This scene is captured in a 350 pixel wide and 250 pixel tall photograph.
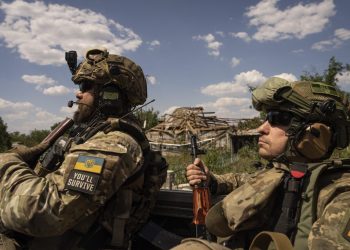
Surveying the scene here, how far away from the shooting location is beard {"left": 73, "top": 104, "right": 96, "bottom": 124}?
3.53 metres

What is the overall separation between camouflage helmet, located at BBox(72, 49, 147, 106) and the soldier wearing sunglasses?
1.20 metres

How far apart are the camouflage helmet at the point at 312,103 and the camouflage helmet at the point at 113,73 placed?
140 centimetres

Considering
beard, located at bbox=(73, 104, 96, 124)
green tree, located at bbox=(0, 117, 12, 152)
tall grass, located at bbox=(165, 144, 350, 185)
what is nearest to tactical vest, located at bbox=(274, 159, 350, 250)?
beard, located at bbox=(73, 104, 96, 124)

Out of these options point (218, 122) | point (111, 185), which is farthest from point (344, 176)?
point (218, 122)

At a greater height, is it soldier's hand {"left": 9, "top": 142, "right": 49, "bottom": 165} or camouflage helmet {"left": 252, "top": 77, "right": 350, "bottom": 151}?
camouflage helmet {"left": 252, "top": 77, "right": 350, "bottom": 151}

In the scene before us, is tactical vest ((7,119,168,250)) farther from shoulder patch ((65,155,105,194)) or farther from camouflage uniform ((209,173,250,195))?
camouflage uniform ((209,173,250,195))

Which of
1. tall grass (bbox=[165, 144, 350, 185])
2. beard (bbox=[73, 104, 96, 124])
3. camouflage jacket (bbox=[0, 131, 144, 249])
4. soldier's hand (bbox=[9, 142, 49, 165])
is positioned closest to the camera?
camouflage jacket (bbox=[0, 131, 144, 249])

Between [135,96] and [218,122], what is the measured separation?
82.2ft

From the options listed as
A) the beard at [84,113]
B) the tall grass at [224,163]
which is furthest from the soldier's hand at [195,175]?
the tall grass at [224,163]

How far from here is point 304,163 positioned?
2.44 meters

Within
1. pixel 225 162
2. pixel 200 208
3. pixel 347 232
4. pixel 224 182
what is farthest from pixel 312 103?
pixel 225 162

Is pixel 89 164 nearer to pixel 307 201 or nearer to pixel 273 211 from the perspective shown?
pixel 273 211

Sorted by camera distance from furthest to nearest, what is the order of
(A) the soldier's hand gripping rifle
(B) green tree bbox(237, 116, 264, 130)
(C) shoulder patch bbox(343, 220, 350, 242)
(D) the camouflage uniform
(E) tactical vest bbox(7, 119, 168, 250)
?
(B) green tree bbox(237, 116, 264, 130) < (D) the camouflage uniform < (E) tactical vest bbox(7, 119, 168, 250) < (A) the soldier's hand gripping rifle < (C) shoulder patch bbox(343, 220, 350, 242)

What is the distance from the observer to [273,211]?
252cm
